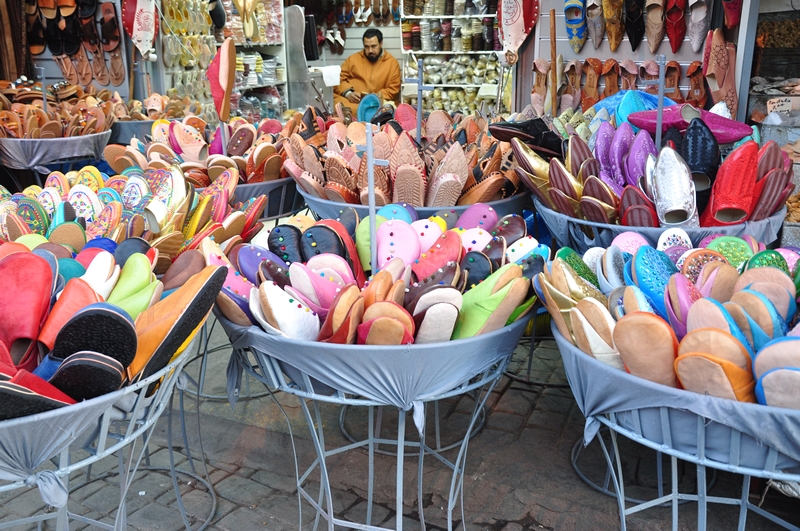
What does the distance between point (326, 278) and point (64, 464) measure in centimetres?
54

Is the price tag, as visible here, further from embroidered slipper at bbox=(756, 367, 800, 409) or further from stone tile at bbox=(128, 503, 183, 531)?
stone tile at bbox=(128, 503, 183, 531)

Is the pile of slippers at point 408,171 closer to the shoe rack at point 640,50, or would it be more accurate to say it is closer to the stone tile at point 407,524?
the stone tile at point 407,524

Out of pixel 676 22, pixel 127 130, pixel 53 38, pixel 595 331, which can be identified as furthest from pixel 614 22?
pixel 53 38

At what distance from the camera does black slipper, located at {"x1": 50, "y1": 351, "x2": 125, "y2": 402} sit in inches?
37.5

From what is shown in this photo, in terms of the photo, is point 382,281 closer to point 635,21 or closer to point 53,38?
point 635,21

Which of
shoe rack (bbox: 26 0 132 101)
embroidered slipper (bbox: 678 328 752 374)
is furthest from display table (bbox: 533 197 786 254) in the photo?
shoe rack (bbox: 26 0 132 101)

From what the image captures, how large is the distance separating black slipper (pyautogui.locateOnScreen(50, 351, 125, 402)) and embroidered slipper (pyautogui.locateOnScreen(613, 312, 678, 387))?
755 millimetres

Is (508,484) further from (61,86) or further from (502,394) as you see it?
(61,86)

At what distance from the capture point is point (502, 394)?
2.43 meters

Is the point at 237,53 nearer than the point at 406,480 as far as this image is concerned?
No

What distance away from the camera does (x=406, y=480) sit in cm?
192

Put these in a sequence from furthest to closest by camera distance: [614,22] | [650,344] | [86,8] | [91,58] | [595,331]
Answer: [91,58] < [86,8] < [614,22] < [595,331] < [650,344]

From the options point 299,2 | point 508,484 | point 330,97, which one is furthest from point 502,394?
point 299,2

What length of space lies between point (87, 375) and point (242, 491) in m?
1.04
